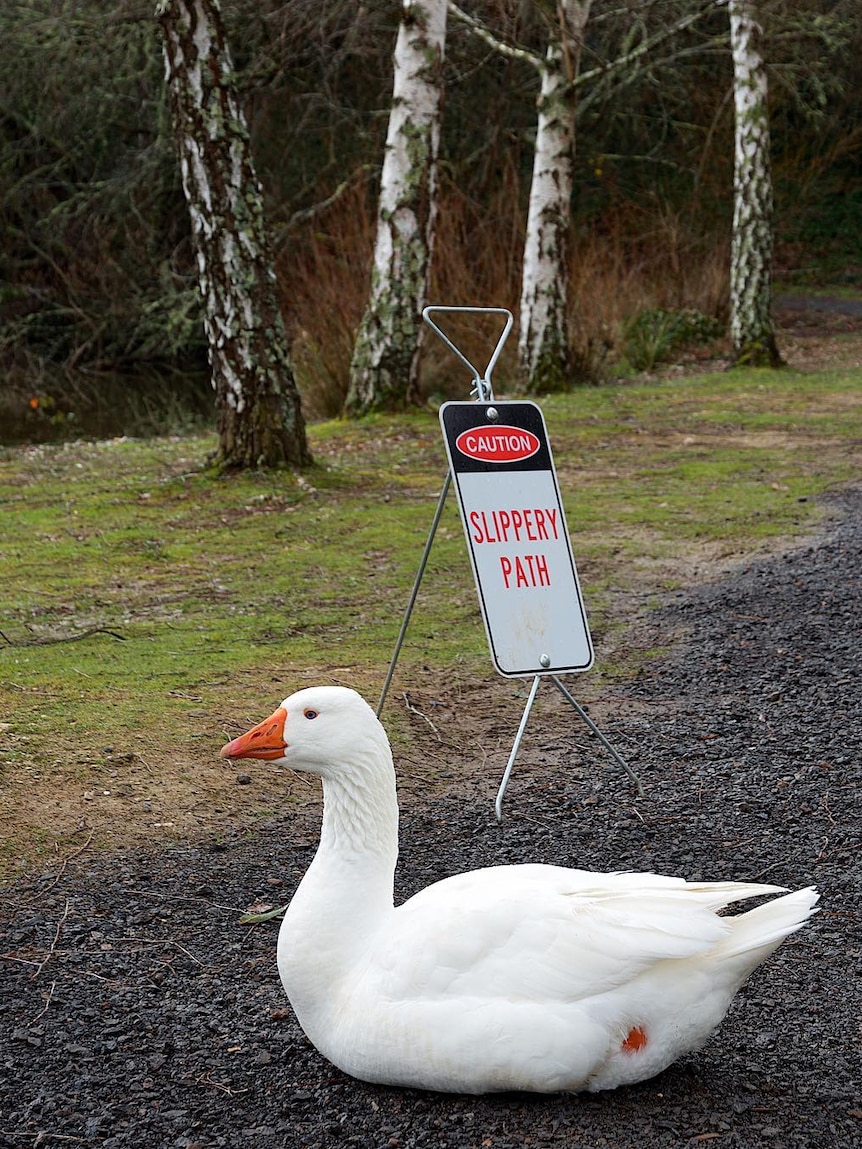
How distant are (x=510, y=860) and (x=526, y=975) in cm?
144

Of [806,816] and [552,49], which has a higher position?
[552,49]

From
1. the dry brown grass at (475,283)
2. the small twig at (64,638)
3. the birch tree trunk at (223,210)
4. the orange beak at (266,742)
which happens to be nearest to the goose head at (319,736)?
the orange beak at (266,742)

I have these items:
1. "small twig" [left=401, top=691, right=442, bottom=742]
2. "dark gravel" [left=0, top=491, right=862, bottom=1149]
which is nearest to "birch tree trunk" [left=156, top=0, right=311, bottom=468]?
"small twig" [left=401, top=691, right=442, bottom=742]

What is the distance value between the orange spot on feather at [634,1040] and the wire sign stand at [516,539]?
1.70 m

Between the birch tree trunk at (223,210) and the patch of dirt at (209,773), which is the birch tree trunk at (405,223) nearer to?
the birch tree trunk at (223,210)

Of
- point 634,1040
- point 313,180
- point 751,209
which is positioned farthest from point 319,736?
point 313,180

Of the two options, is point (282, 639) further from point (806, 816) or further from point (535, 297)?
point (535, 297)

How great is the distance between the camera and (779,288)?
28.0 meters

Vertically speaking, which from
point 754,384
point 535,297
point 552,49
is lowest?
point 754,384

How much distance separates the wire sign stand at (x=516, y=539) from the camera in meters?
4.57

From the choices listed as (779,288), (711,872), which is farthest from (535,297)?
(779,288)

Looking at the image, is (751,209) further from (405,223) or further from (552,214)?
(405,223)

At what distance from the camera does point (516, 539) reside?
469 centimetres

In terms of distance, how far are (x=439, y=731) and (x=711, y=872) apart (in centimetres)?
159
